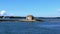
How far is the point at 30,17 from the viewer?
127 m

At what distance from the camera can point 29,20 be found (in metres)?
130

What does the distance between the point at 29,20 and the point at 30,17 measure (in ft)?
12.4
